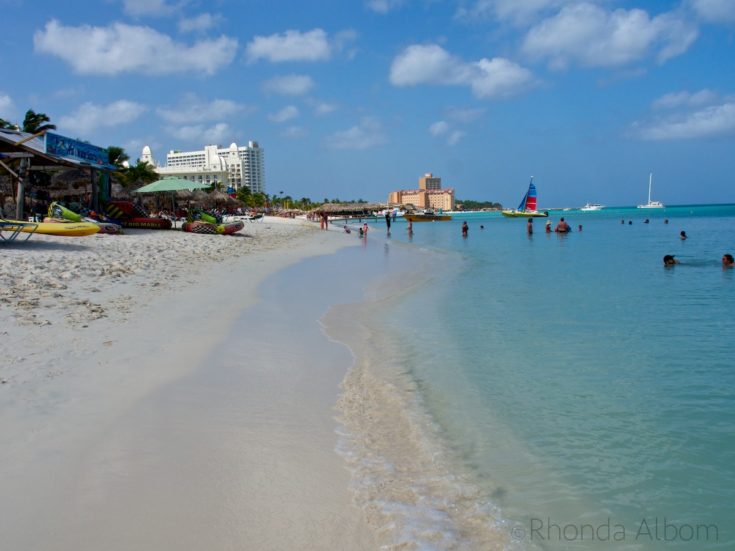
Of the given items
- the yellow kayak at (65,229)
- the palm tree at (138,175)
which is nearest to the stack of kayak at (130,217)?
the yellow kayak at (65,229)

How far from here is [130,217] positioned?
2312cm

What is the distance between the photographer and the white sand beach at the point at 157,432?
Result: 2.89 m

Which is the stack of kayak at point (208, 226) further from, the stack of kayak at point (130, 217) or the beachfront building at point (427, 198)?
the beachfront building at point (427, 198)

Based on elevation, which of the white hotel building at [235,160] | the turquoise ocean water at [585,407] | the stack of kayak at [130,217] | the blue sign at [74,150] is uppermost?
the white hotel building at [235,160]

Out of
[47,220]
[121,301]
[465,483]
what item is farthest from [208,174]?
[465,483]

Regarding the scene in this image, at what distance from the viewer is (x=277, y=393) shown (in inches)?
202

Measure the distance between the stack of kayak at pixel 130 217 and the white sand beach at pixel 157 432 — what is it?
50.3 feet

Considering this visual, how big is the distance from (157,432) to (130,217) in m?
21.3

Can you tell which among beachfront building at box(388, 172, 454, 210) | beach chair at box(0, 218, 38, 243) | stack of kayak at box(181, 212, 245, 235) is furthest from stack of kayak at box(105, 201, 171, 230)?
beachfront building at box(388, 172, 454, 210)

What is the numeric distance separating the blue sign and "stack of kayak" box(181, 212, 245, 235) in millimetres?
4494

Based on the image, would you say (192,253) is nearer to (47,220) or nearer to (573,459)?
(47,220)

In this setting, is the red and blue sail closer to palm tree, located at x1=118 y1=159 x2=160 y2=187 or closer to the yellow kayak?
palm tree, located at x1=118 y1=159 x2=160 y2=187

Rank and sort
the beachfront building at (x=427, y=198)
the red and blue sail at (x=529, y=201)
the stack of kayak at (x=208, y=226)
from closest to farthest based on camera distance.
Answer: the stack of kayak at (x=208, y=226) → the red and blue sail at (x=529, y=201) → the beachfront building at (x=427, y=198)

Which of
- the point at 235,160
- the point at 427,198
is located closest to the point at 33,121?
the point at 235,160
